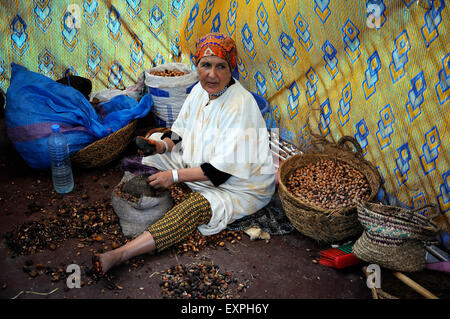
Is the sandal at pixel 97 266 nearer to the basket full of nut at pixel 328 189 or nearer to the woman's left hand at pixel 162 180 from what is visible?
the woman's left hand at pixel 162 180

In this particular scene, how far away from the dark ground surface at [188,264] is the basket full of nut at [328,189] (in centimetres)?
22

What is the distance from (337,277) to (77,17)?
3315 mm

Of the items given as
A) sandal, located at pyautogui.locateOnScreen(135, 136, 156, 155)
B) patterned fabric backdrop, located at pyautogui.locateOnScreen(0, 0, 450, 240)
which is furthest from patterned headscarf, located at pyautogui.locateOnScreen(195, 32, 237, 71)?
patterned fabric backdrop, located at pyautogui.locateOnScreen(0, 0, 450, 240)

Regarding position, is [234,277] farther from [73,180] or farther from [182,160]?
[73,180]

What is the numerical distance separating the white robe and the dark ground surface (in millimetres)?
257

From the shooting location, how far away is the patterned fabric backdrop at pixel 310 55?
234 cm

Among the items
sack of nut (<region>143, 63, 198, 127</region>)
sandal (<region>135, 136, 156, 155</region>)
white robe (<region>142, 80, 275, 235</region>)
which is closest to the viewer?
white robe (<region>142, 80, 275, 235</region>)

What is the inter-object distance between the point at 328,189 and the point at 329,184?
0.19 feet

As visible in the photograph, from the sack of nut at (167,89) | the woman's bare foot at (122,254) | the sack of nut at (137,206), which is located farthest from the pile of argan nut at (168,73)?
the woman's bare foot at (122,254)

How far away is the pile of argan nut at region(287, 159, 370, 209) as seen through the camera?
2547mm

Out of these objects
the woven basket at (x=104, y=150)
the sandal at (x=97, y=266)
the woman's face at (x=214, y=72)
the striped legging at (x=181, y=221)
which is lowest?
the sandal at (x=97, y=266)

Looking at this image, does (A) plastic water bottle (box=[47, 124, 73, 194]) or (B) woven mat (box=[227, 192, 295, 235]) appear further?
(A) plastic water bottle (box=[47, 124, 73, 194])

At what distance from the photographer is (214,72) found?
245 centimetres

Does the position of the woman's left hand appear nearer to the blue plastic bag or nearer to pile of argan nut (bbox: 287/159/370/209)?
pile of argan nut (bbox: 287/159/370/209)
